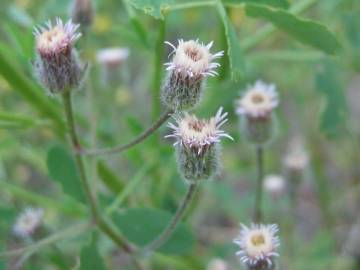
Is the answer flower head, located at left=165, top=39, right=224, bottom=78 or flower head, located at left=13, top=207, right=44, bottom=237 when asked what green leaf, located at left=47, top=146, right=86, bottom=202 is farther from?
flower head, located at left=165, top=39, right=224, bottom=78

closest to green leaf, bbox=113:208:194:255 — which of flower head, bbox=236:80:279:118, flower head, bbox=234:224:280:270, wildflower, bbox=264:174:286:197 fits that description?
flower head, bbox=234:224:280:270

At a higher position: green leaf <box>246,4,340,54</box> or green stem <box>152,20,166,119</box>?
green stem <box>152,20,166,119</box>

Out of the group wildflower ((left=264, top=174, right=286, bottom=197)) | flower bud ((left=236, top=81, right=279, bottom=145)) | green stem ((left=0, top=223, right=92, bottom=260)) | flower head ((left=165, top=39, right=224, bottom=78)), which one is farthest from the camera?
wildflower ((left=264, top=174, right=286, bottom=197))

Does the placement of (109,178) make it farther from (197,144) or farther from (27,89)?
(197,144)

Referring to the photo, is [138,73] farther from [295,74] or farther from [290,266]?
[290,266]

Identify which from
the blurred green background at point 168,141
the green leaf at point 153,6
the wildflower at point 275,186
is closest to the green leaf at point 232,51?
the blurred green background at point 168,141

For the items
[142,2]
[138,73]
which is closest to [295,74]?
[138,73]

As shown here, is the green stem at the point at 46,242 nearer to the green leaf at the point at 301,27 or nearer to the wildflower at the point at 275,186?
the green leaf at the point at 301,27

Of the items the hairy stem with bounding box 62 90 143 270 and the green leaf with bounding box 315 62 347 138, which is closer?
the hairy stem with bounding box 62 90 143 270
